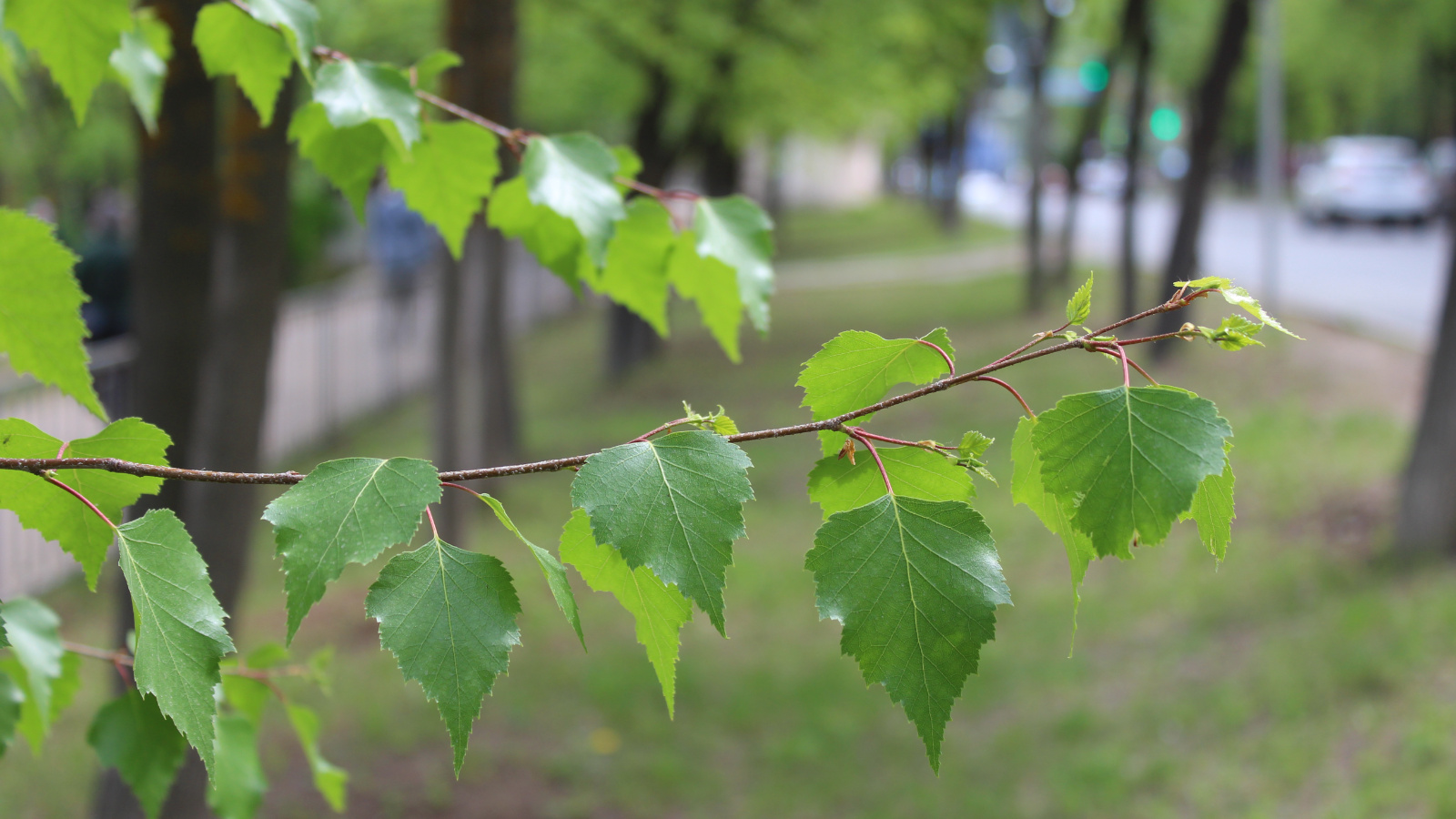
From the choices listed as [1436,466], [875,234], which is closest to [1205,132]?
[1436,466]

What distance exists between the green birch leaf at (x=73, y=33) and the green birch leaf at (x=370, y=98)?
0.21m

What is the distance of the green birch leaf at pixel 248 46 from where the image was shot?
1516 mm

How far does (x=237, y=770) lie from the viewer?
167 centimetres

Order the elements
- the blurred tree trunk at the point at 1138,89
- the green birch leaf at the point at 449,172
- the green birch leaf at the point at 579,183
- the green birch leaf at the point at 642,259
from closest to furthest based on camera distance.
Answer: the green birch leaf at the point at 579,183, the green birch leaf at the point at 449,172, the green birch leaf at the point at 642,259, the blurred tree trunk at the point at 1138,89

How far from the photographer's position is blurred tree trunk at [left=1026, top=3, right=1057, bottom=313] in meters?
16.3

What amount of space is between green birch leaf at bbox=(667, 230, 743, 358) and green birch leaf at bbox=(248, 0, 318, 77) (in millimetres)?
502

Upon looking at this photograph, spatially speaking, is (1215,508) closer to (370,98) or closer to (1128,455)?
(1128,455)

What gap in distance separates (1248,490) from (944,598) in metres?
7.98

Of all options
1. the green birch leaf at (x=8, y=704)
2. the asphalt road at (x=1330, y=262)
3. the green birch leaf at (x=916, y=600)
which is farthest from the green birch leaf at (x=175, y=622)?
the asphalt road at (x=1330, y=262)

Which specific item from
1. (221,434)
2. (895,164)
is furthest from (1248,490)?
(895,164)

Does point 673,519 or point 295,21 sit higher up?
point 295,21

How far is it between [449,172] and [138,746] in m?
0.79

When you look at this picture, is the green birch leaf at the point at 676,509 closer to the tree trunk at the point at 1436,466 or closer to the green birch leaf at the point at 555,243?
the green birch leaf at the point at 555,243

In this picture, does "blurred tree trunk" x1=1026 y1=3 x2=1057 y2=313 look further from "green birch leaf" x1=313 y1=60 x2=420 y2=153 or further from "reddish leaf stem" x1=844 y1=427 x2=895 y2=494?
"reddish leaf stem" x1=844 y1=427 x2=895 y2=494
